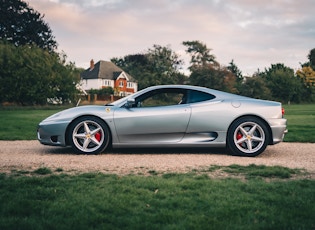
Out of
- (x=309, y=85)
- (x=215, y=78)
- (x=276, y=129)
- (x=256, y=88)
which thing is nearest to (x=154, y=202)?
(x=276, y=129)

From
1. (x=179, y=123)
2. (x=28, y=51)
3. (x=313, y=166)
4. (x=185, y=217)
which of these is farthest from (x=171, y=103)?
(x=28, y=51)

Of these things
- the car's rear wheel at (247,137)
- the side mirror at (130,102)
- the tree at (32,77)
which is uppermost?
the tree at (32,77)

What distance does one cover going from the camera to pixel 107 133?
7.05m

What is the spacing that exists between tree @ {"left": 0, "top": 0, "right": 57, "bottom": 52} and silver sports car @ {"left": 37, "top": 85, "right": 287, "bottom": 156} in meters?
36.4

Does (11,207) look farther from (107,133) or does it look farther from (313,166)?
(313,166)

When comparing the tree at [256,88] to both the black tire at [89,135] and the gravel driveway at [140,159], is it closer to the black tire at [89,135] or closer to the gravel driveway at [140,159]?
the gravel driveway at [140,159]

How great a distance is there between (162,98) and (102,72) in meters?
76.2

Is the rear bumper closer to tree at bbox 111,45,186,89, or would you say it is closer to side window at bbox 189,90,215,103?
side window at bbox 189,90,215,103

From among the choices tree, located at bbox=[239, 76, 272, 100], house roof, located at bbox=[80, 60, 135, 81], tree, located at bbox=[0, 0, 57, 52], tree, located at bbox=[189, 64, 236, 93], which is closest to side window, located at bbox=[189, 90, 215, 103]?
tree, located at bbox=[0, 0, 57, 52]

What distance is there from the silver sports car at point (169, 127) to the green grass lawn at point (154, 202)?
2.02 meters

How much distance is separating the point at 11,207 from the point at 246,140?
15.2 feet

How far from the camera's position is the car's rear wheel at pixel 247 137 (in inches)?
279

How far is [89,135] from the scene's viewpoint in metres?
7.05

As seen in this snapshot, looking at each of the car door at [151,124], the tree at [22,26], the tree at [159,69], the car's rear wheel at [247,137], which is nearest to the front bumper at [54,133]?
the car door at [151,124]
